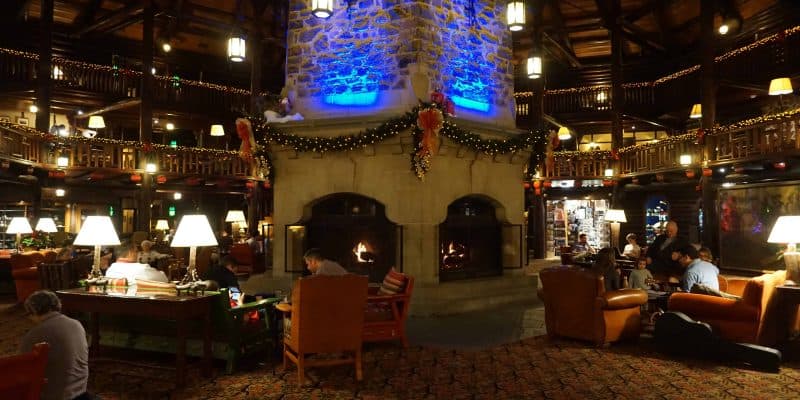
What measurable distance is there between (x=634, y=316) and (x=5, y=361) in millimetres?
6188

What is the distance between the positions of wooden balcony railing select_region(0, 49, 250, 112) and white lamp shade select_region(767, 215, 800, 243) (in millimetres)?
13217

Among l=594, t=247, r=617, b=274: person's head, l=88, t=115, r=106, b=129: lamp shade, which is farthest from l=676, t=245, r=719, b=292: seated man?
l=88, t=115, r=106, b=129: lamp shade

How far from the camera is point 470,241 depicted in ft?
33.7

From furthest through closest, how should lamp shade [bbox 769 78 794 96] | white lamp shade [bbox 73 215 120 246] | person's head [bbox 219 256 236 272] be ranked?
lamp shade [bbox 769 78 794 96] → person's head [bbox 219 256 236 272] → white lamp shade [bbox 73 215 120 246]

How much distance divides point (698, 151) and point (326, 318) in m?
12.3

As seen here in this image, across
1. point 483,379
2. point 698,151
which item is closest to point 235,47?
point 483,379

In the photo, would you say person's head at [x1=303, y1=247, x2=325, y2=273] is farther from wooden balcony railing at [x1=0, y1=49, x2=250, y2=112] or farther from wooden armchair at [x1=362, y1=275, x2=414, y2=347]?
wooden balcony railing at [x1=0, y1=49, x2=250, y2=112]

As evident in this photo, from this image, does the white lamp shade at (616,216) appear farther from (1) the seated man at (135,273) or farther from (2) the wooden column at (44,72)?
(2) the wooden column at (44,72)

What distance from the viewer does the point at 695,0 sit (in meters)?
17.7

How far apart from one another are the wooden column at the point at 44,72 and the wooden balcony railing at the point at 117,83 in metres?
0.68

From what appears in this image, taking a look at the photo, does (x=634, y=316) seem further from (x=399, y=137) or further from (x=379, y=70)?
(x=379, y=70)

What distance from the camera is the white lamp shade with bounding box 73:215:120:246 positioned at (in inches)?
231

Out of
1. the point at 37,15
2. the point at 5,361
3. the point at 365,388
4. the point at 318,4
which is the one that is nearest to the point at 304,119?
the point at 318,4

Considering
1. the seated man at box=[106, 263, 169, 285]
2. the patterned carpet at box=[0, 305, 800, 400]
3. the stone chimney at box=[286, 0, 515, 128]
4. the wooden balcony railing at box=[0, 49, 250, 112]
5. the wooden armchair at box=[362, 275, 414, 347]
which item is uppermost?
the wooden balcony railing at box=[0, 49, 250, 112]
